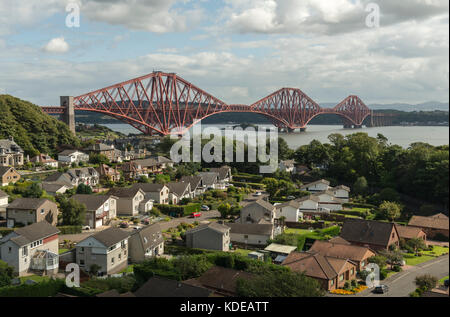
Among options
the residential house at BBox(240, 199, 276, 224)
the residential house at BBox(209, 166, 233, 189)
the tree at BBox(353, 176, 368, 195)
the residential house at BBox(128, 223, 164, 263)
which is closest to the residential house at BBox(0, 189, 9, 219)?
the residential house at BBox(128, 223, 164, 263)

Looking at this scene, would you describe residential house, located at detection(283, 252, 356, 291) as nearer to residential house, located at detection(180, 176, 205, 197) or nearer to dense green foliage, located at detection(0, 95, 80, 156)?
residential house, located at detection(180, 176, 205, 197)

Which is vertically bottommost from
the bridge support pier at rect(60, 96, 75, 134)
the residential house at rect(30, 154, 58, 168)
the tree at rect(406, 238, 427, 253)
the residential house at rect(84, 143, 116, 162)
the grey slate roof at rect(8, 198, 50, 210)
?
the tree at rect(406, 238, 427, 253)

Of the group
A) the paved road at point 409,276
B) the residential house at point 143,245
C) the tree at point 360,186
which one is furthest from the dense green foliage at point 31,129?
the paved road at point 409,276

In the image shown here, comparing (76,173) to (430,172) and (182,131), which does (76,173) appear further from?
(182,131)

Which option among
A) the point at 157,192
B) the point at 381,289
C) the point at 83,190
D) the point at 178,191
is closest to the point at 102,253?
the point at 381,289

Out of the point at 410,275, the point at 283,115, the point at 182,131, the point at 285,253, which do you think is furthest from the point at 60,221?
the point at 283,115
